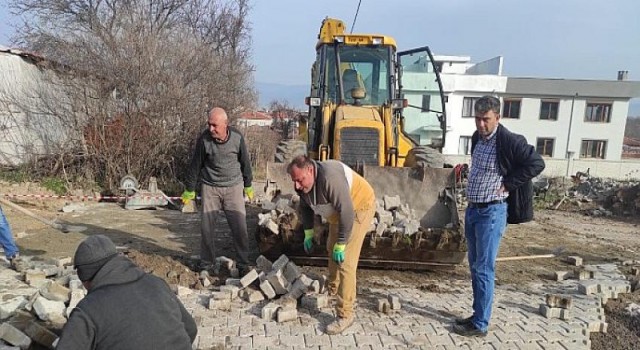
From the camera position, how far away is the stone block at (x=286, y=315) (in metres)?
4.11

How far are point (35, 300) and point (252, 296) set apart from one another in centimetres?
189

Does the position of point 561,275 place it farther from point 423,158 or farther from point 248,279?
point 248,279

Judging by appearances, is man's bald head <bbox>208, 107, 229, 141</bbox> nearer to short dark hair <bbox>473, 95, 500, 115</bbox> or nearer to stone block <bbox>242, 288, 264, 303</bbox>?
stone block <bbox>242, 288, 264, 303</bbox>

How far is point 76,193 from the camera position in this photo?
10.0 meters

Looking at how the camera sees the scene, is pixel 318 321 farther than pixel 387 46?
No

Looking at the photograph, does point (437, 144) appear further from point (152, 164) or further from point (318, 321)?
point (152, 164)

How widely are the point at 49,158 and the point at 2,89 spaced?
1774 mm

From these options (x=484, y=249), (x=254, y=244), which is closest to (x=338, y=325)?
(x=484, y=249)

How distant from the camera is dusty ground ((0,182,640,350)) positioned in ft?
16.8

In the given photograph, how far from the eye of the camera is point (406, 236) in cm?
506

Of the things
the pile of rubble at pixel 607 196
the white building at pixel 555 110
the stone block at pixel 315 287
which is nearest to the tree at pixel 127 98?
the stone block at pixel 315 287

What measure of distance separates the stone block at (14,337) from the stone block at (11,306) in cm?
58

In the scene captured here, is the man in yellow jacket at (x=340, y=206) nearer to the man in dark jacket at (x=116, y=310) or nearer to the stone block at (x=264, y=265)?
the stone block at (x=264, y=265)

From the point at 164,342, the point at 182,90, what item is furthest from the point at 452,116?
the point at 164,342
